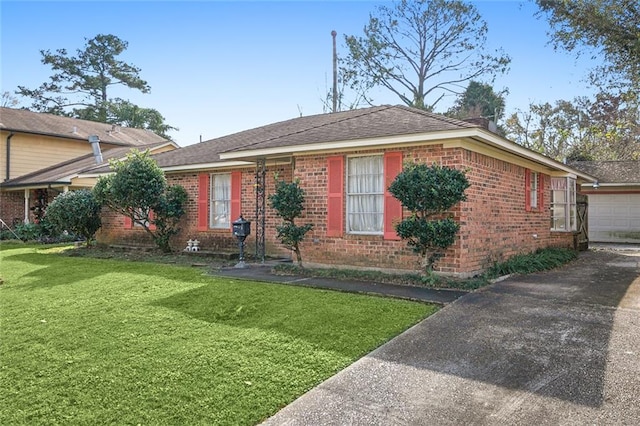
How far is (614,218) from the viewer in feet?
65.1

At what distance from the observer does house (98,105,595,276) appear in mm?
7910

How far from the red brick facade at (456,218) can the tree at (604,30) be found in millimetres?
5894

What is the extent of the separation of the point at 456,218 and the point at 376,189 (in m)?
1.66

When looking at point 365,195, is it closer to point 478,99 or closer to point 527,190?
point 527,190

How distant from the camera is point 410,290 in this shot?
684cm

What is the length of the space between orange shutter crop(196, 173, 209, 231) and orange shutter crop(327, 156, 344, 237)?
4.94 m

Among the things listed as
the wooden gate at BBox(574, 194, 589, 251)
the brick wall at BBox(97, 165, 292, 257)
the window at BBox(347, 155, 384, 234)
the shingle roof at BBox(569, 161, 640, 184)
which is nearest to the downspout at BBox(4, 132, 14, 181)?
the brick wall at BBox(97, 165, 292, 257)

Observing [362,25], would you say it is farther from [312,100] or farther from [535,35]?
[535,35]

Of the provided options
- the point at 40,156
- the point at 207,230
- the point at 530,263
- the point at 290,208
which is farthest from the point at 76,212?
the point at 530,263

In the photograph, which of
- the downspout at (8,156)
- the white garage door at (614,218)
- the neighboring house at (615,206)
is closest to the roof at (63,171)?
the downspout at (8,156)

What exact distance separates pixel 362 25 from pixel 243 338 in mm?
29260

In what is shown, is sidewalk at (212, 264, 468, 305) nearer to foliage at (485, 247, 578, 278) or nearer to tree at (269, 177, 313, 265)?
tree at (269, 177, 313, 265)

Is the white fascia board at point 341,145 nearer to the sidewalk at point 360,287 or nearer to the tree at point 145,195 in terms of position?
the sidewalk at point 360,287

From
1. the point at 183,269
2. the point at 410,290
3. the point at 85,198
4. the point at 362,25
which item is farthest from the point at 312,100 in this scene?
the point at 410,290
